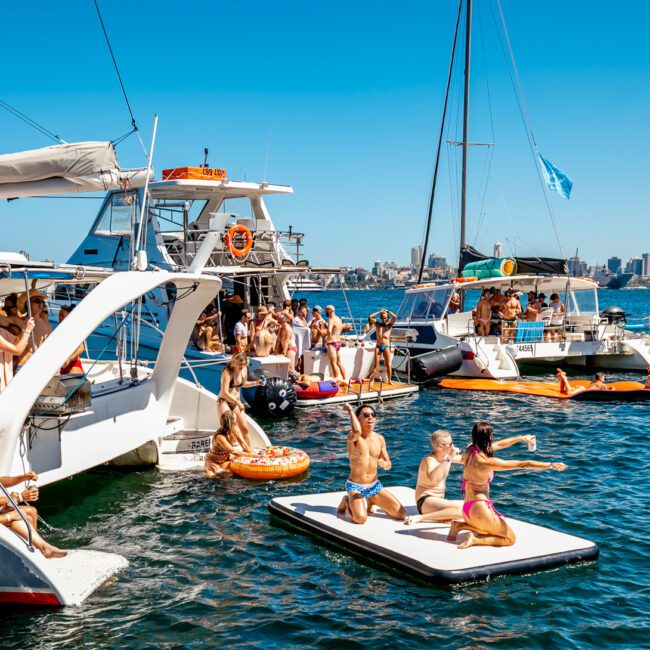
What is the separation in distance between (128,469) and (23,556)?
5447 mm

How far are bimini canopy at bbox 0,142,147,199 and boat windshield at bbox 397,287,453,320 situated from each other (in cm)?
1498

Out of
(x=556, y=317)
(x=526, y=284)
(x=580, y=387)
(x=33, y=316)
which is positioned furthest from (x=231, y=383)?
(x=556, y=317)

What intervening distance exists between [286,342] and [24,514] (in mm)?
11676

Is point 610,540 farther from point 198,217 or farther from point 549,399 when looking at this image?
point 198,217

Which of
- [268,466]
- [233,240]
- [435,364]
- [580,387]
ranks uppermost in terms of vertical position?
[233,240]

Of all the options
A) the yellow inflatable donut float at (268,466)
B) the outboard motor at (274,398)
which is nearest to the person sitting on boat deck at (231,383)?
the yellow inflatable donut float at (268,466)

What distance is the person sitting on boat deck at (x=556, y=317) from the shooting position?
25578 millimetres

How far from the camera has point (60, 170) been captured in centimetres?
1105

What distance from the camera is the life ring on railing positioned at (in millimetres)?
18781

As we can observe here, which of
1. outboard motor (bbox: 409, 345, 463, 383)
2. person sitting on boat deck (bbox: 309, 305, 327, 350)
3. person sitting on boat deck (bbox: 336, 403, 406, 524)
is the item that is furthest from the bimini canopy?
outboard motor (bbox: 409, 345, 463, 383)

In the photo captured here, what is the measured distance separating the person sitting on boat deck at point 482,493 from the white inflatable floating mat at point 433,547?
136mm

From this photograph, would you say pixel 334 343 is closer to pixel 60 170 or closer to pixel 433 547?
pixel 60 170

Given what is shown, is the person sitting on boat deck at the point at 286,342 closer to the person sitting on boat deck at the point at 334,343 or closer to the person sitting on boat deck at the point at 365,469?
the person sitting on boat deck at the point at 334,343

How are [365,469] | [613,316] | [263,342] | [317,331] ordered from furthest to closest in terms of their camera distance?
[613,316] < [317,331] < [263,342] < [365,469]
